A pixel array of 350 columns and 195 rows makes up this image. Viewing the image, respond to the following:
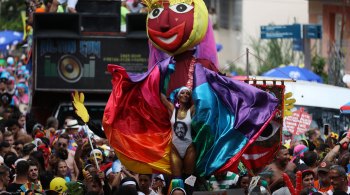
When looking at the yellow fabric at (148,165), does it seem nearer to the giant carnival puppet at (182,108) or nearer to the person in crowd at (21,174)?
the giant carnival puppet at (182,108)

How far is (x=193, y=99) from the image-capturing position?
15922 millimetres

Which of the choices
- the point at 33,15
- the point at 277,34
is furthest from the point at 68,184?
the point at 277,34

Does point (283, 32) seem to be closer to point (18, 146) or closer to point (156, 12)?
point (18, 146)

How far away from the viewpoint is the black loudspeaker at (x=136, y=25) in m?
23.3

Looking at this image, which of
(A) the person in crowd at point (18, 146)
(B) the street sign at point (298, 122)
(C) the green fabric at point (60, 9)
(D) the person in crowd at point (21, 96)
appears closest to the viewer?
(A) the person in crowd at point (18, 146)

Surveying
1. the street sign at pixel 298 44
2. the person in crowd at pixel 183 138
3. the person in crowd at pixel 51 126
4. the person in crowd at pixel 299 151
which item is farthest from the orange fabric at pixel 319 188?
the street sign at pixel 298 44

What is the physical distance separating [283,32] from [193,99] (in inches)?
496

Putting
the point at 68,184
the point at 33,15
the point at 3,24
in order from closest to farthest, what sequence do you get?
the point at 68,184, the point at 33,15, the point at 3,24

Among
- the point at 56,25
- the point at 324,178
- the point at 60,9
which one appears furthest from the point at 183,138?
the point at 60,9

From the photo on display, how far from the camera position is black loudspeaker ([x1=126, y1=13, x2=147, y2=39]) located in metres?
23.3

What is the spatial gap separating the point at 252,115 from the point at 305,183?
3.05 feet

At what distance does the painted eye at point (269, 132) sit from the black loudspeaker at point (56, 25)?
7.23m

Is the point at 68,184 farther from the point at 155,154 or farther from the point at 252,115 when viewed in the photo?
the point at 252,115

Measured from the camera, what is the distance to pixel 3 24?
1747 inches
